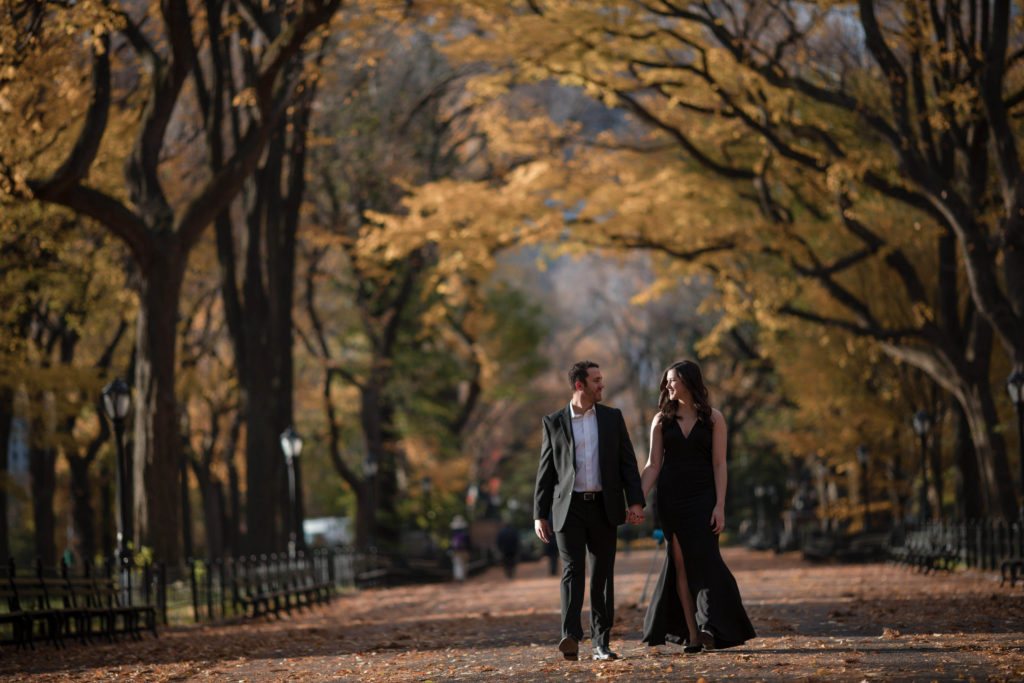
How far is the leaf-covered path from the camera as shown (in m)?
8.59

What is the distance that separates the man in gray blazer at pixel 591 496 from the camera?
9391 millimetres

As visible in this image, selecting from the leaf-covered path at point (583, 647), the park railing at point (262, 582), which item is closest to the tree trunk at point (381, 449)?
the park railing at point (262, 582)

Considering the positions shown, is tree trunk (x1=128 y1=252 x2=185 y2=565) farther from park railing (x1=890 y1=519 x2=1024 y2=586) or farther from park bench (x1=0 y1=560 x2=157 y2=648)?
park railing (x1=890 y1=519 x2=1024 y2=586)

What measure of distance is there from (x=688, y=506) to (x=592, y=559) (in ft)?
2.52

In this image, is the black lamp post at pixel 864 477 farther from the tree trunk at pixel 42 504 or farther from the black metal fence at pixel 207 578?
the tree trunk at pixel 42 504

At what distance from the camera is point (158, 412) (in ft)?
59.5

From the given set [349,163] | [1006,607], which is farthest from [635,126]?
[1006,607]

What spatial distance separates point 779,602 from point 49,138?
14.0 m

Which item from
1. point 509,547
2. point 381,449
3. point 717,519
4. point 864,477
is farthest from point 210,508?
point 717,519

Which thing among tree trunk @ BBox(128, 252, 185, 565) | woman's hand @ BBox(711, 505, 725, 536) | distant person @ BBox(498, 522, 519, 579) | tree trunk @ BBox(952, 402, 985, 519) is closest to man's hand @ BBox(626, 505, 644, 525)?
woman's hand @ BBox(711, 505, 725, 536)

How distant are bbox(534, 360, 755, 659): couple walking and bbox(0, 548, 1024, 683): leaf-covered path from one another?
263 millimetres

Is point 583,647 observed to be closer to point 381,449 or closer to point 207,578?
point 207,578

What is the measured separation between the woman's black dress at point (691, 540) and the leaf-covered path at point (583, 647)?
0.82ft

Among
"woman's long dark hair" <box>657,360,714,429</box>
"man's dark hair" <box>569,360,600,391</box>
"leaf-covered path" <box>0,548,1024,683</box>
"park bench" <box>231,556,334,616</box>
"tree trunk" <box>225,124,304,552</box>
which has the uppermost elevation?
"tree trunk" <box>225,124,304,552</box>
